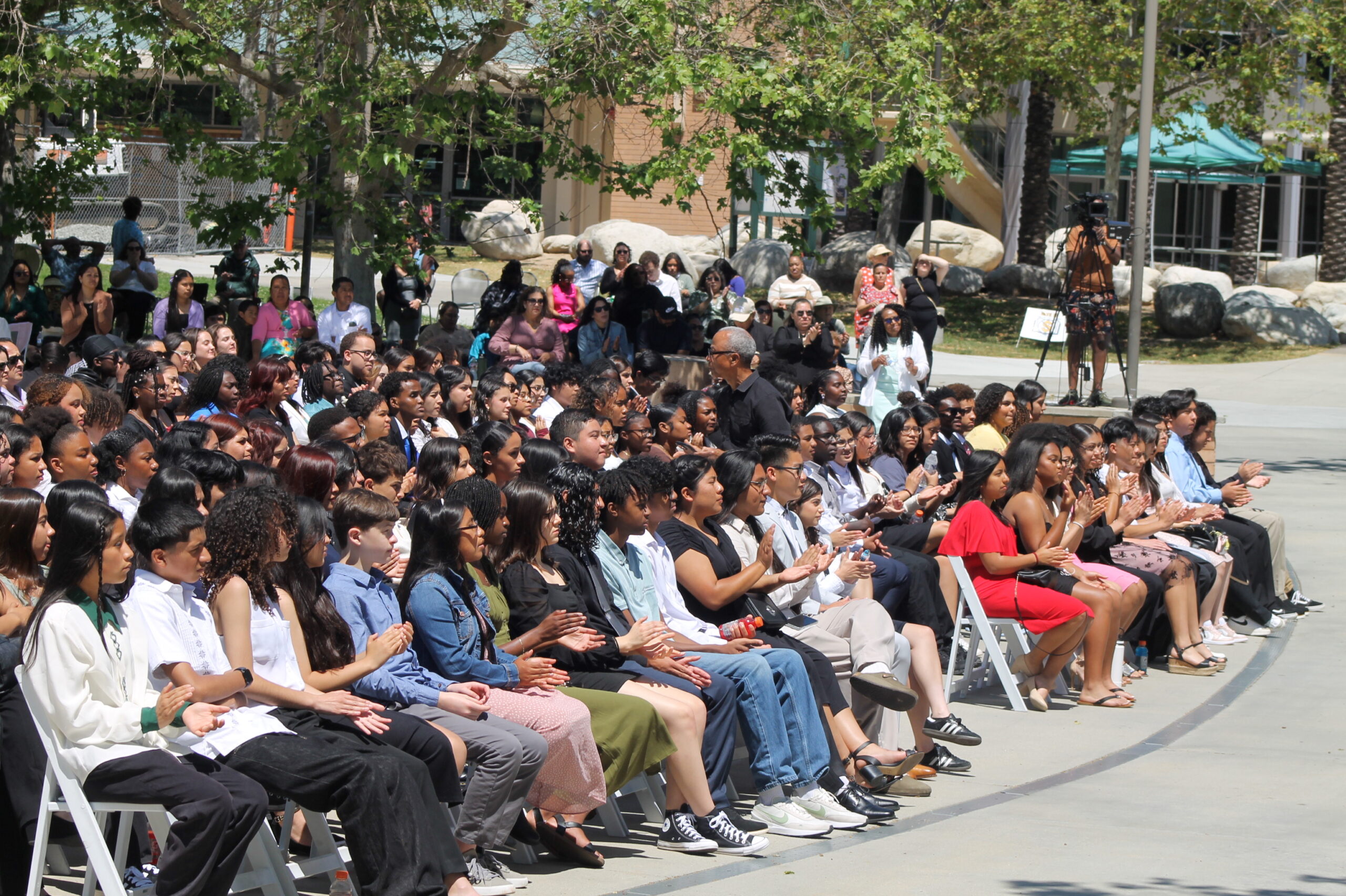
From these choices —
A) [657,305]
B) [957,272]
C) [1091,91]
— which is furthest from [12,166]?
[957,272]

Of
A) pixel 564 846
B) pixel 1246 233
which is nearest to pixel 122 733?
pixel 564 846

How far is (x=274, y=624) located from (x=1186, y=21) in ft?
80.4

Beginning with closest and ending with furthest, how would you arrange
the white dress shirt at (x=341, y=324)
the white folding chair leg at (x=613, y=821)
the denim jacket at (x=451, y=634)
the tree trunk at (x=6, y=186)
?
the denim jacket at (x=451, y=634) < the white folding chair leg at (x=613, y=821) < the white dress shirt at (x=341, y=324) < the tree trunk at (x=6, y=186)

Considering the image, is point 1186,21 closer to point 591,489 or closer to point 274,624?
point 591,489

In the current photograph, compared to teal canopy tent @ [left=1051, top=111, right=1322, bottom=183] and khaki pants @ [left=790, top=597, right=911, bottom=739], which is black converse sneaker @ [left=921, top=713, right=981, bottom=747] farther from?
teal canopy tent @ [left=1051, top=111, right=1322, bottom=183]

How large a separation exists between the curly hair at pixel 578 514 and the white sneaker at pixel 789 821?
4.24ft

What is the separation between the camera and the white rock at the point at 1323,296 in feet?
96.6

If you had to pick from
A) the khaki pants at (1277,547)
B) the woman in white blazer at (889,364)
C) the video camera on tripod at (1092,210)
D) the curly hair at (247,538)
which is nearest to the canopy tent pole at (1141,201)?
the video camera on tripod at (1092,210)

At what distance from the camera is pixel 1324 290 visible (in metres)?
29.8

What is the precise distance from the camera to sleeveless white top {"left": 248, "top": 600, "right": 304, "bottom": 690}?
5.26m

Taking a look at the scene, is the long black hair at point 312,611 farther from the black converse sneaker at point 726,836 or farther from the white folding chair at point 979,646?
the white folding chair at point 979,646

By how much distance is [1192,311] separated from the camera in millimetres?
28250

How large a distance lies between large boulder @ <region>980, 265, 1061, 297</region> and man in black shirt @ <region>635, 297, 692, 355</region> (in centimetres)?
1743

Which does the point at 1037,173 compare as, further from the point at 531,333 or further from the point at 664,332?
the point at 531,333
